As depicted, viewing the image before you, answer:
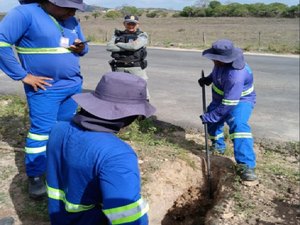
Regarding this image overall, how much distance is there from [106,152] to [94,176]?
0.48 feet

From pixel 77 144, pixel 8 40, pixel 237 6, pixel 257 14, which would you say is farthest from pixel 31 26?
pixel 237 6

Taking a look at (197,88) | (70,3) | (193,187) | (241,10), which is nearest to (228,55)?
(193,187)

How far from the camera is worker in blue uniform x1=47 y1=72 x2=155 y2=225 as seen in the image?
1.71m

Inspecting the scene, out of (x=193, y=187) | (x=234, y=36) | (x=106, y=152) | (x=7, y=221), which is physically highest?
(x=106, y=152)

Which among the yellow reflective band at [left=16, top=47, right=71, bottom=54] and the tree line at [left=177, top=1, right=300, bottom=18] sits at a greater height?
the yellow reflective band at [left=16, top=47, right=71, bottom=54]

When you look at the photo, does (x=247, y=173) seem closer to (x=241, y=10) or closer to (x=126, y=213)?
(x=126, y=213)

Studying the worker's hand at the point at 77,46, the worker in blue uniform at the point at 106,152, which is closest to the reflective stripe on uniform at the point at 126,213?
the worker in blue uniform at the point at 106,152

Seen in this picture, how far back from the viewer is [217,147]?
5152 mm

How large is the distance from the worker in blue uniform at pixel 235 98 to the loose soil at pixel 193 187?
275mm

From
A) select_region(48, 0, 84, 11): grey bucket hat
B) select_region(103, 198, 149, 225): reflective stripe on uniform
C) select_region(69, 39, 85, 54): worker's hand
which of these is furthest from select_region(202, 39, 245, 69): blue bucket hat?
select_region(103, 198, 149, 225): reflective stripe on uniform

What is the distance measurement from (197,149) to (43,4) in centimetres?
295

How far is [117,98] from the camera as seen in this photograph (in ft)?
5.85

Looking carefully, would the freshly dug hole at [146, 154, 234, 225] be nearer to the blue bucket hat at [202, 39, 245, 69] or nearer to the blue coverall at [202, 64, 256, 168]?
the blue coverall at [202, 64, 256, 168]

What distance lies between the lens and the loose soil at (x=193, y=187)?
12.2 feet
